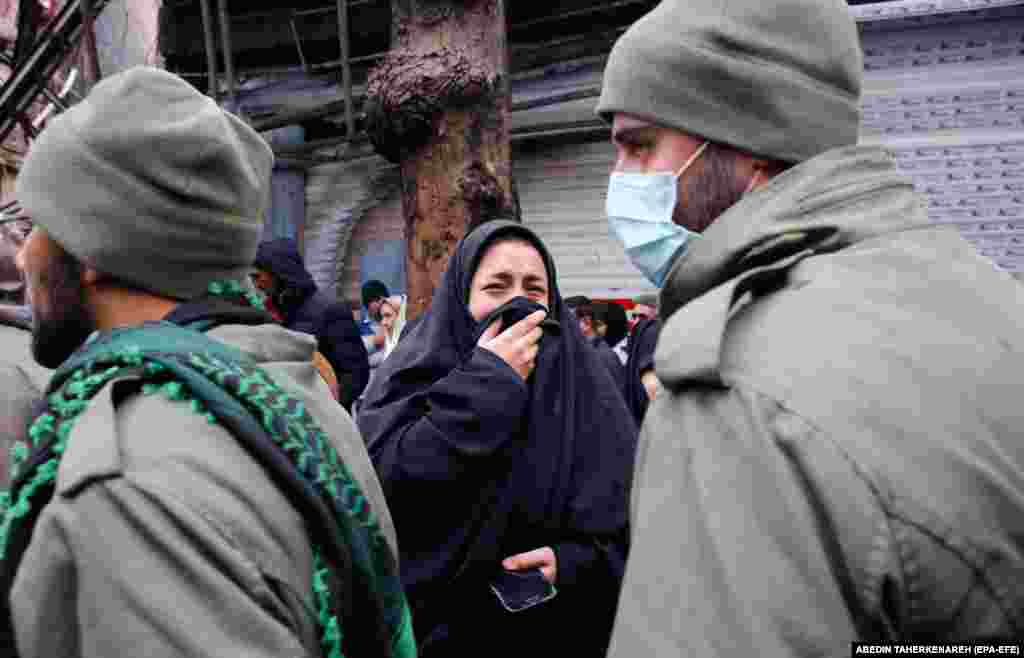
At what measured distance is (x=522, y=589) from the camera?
2.31 m

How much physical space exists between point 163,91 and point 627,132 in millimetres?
758

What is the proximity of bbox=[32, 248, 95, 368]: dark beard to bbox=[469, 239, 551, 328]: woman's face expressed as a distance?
1.38 metres

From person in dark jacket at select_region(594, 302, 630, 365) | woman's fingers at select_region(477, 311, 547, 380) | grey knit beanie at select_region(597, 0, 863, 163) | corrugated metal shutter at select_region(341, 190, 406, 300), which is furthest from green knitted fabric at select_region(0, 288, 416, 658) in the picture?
corrugated metal shutter at select_region(341, 190, 406, 300)

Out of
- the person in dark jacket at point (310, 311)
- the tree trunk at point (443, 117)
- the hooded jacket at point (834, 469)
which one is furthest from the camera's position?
the person in dark jacket at point (310, 311)

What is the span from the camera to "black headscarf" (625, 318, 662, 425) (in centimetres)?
328

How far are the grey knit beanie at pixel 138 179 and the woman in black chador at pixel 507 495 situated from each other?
1061 mm

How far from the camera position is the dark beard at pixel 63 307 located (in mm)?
1398

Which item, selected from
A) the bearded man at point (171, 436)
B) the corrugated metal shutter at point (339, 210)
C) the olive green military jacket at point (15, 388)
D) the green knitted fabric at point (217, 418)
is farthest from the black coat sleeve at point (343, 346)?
the corrugated metal shutter at point (339, 210)

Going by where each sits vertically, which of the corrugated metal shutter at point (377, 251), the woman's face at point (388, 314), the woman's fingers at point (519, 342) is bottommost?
the corrugated metal shutter at point (377, 251)

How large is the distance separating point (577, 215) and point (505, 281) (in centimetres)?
592

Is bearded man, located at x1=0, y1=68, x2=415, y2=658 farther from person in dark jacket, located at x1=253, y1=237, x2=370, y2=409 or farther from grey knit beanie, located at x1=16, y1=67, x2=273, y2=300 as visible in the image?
person in dark jacket, located at x1=253, y1=237, x2=370, y2=409

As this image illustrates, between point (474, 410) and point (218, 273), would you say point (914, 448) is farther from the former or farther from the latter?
point (474, 410)

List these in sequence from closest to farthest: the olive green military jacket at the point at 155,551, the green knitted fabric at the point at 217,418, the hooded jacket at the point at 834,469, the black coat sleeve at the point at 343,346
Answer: the hooded jacket at the point at 834,469, the olive green military jacket at the point at 155,551, the green knitted fabric at the point at 217,418, the black coat sleeve at the point at 343,346

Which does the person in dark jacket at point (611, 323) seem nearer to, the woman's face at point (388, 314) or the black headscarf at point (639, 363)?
the woman's face at point (388, 314)
